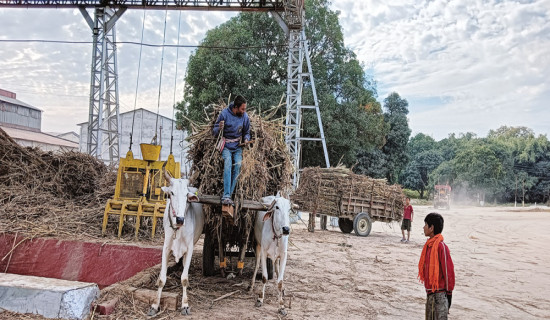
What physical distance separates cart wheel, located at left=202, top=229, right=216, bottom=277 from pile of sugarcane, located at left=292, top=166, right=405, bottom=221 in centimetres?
915

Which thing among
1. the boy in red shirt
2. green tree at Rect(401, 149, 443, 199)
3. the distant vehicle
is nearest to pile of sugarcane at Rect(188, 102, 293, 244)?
the boy in red shirt

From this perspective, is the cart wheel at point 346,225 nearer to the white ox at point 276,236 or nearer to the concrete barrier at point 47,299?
the white ox at point 276,236

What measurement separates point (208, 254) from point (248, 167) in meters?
2.15

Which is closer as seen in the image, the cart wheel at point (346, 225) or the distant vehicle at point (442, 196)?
the cart wheel at point (346, 225)

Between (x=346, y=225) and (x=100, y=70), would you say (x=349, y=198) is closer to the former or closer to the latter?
(x=346, y=225)

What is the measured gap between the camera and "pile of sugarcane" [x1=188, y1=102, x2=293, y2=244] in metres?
6.54

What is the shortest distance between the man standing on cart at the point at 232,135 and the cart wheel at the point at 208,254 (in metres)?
1.46

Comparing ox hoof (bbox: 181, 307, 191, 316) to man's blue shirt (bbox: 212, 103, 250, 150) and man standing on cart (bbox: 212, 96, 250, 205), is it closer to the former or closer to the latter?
man standing on cart (bbox: 212, 96, 250, 205)

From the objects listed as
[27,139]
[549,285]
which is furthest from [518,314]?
[27,139]

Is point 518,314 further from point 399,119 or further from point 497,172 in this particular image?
point 497,172

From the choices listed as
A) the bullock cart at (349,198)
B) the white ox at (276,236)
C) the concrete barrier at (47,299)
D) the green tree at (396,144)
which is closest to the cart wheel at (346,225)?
the bullock cart at (349,198)

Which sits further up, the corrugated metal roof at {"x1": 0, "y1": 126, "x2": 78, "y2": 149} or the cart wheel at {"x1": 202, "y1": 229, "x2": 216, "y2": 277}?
the corrugated metal roof at {"x1": 0, "y1": 126, "x2": 78, "y2": 149}

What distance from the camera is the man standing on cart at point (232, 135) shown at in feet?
20.9

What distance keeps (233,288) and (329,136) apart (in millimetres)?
19678
